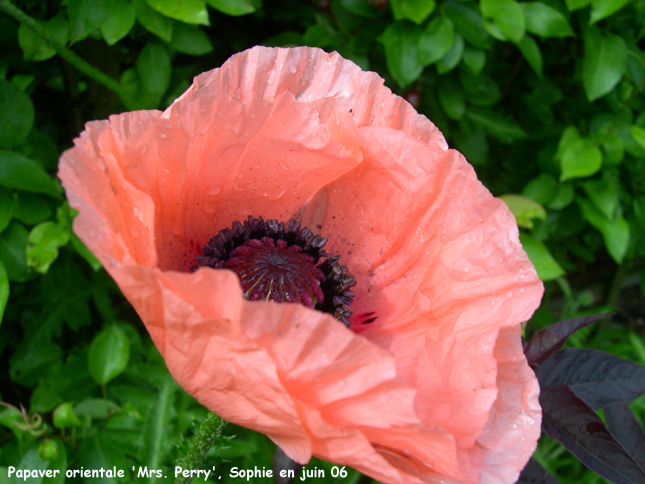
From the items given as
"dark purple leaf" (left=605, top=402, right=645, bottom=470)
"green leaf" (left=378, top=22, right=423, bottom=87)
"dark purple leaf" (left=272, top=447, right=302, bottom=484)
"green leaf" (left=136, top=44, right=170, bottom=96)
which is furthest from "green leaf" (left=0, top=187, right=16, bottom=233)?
"dark purple leaf" (left=605, top=402, right=645, bottom=470)

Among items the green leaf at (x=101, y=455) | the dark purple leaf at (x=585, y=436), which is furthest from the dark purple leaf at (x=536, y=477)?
the green leaf at (x=101, y=455)

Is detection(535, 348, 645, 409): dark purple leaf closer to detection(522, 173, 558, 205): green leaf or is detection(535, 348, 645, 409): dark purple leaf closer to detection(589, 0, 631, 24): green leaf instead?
detection(589, 0, 631, 24): green leaf

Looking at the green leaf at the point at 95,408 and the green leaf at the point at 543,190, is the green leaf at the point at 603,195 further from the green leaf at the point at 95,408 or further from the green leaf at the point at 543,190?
the green leaf at the point at 95,408

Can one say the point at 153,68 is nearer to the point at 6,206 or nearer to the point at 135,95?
the point at 135,95

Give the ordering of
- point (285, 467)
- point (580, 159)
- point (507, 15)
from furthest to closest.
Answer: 1. point (580, 159)
2. point (507, 15)
3. point (285, 467)

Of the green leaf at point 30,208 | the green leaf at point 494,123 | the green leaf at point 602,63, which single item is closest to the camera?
the green leaf at point 30,208

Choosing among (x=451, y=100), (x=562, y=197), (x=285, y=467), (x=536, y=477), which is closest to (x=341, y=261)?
(x=285, y=467)
